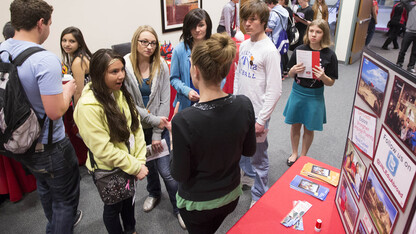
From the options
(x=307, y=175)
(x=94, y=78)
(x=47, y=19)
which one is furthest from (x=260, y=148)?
(x=47, y=19)

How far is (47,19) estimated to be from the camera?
152 cm

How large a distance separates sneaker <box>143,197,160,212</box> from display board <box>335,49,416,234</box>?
1.64 metres

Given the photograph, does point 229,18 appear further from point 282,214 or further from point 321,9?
point 282,214

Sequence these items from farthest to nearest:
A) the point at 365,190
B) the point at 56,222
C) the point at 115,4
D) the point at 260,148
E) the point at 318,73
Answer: the point at 115,4 → the point at 318,73 → the point at 260,148 → the point at 56,222 → the point at 365,190

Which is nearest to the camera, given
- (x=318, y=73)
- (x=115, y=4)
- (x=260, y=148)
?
(x=260, y=148)

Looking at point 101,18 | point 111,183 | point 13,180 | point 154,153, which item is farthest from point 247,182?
point 101,18

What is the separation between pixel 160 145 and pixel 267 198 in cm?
87

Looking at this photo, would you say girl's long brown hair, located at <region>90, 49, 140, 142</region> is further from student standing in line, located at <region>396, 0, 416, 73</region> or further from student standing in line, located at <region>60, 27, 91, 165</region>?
student standing in line, located at <region>396, 0, 416, 73</region>

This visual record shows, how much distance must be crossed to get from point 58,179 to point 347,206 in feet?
5.12

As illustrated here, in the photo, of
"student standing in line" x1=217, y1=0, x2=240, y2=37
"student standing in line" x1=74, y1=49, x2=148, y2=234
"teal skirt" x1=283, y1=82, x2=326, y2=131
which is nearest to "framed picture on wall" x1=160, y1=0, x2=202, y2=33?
"student standing in line" x1=217, y1=0, x2=240, y2=37

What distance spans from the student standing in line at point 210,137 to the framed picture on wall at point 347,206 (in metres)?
0.47

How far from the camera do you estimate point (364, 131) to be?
982 millimetres

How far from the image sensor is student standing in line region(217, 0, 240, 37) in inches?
206

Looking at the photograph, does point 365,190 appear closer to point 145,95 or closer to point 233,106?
→ point 233,106
